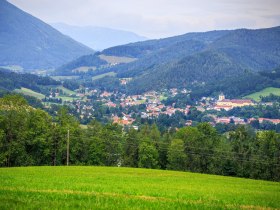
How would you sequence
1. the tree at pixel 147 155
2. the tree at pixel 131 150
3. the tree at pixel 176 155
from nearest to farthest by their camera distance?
1. the tree at pixel 176 155
2. the tree at pixel 147 155
3. the tree at pixel 131 150

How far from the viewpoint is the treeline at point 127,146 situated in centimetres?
5580

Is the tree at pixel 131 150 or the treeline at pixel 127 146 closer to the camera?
the treeline at pixel 127 146

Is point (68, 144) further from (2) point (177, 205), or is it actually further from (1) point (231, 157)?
(2) point (177, 205)

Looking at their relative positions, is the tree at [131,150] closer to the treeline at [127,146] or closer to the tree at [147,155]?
the treeline at [127,146]

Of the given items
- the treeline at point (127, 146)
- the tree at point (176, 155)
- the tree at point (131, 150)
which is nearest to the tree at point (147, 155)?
the treeline at point (127, 146)

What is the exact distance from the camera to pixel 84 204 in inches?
531

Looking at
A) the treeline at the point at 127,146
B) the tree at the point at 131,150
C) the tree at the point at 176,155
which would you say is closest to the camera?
the treeline at the point at 127,146

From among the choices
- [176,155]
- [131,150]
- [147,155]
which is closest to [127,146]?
[131,150]

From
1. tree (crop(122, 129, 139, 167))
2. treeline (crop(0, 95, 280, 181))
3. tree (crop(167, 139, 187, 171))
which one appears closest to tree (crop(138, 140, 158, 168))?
treeline (crop(0, 95, 280, 181))

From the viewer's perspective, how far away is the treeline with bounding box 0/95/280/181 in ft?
183

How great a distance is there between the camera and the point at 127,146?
219 ft

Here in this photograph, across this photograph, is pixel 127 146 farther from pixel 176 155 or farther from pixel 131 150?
pixel 176 155

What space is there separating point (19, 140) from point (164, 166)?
2538 cm

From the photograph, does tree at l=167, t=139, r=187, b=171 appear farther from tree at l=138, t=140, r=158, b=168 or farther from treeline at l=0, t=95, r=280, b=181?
tree at l=138, t=140, r=158, b=168
